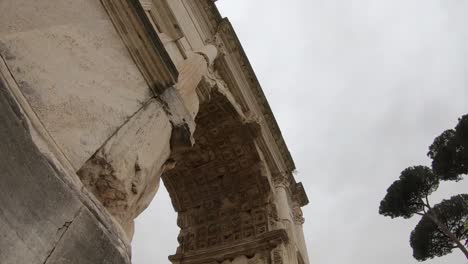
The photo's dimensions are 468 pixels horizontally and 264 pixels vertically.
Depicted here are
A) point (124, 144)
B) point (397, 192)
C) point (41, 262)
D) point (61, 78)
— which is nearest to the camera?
point (41, 262)

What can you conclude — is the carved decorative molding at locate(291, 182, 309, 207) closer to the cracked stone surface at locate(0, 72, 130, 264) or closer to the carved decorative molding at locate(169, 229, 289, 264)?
the carved decorative molding at locate(169, 229, 289, 264)

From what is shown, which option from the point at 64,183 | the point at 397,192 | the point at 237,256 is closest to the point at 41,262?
the point at 64,183

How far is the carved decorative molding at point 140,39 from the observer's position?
278cm

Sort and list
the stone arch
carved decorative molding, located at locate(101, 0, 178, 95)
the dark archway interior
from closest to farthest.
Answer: carved decorative molding, located at locate(101, 0, 178, 95), the stone arch, the dark archway interior

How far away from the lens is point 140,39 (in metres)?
2.83

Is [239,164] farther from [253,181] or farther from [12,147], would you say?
[12,147]

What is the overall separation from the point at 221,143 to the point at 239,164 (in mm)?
597

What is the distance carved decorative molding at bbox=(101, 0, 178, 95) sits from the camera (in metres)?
2.78

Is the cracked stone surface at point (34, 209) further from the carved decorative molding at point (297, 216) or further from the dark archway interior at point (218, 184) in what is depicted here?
the carved decorative molding at point (297, 216)

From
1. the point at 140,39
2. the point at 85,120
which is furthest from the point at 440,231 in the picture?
the point at 85,120

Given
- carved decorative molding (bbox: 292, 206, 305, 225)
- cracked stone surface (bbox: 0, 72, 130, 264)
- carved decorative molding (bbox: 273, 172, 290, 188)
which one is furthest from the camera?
carved decorative molding (bbox: 292, 206, 305, 225)

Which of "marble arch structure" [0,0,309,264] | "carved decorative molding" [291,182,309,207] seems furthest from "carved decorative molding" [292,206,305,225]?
"marble arch structure" [0,0,309,264]

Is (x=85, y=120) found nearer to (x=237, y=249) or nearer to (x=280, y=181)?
(x=237, y=249)

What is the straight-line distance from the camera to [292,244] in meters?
7.09
